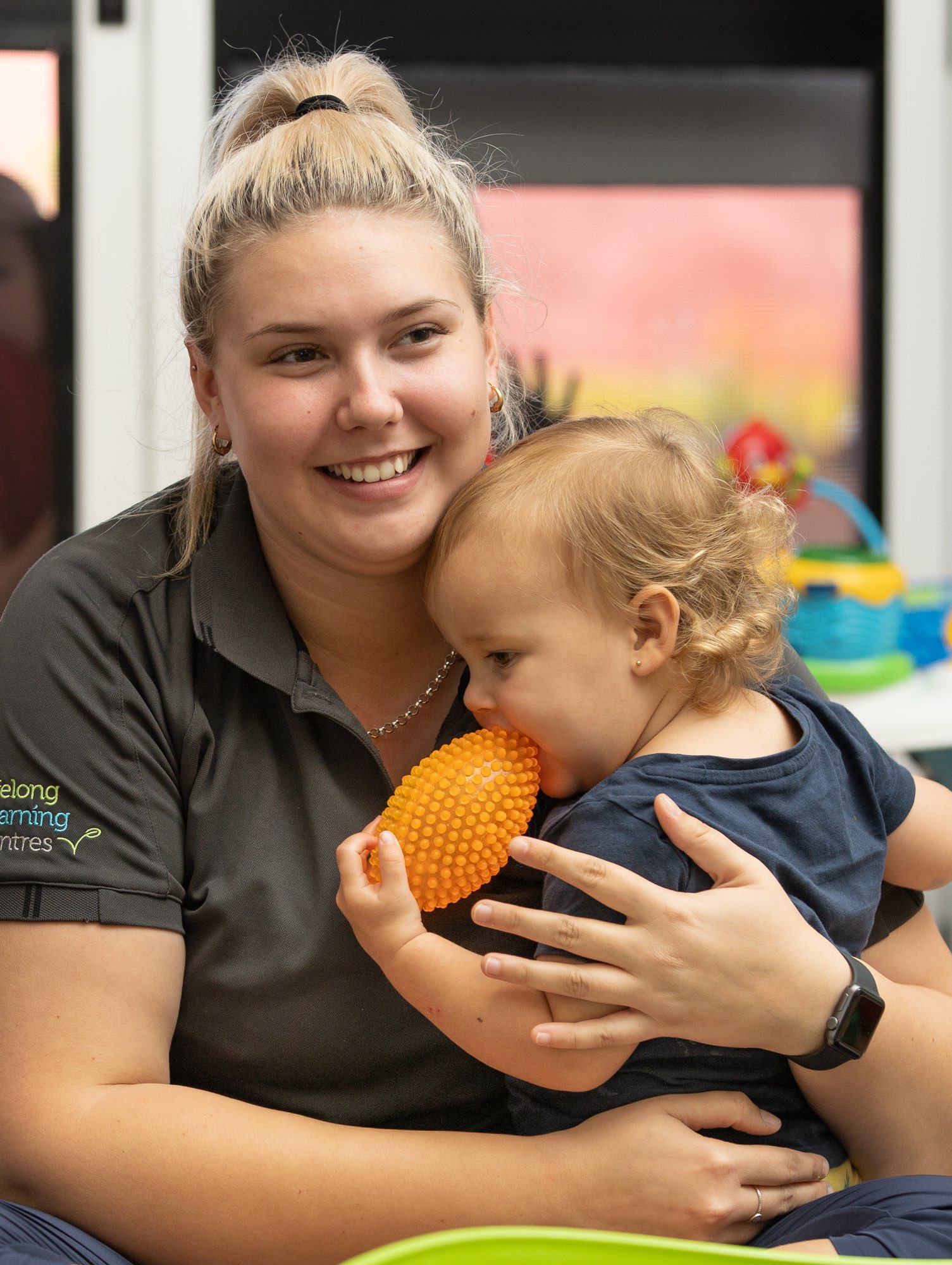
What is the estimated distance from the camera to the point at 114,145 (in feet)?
8.30

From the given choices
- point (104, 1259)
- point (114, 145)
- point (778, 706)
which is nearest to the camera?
point (104, 1259)

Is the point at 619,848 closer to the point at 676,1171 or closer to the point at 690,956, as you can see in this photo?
the point at 690,956

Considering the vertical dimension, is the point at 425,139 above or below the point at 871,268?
below

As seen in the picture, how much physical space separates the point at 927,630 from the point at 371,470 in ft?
4.71

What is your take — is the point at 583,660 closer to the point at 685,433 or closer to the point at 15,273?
the point at 685,433

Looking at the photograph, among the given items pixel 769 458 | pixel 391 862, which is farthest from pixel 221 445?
pixel 769 458

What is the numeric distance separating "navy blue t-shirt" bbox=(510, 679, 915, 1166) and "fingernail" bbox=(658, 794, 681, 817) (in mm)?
25

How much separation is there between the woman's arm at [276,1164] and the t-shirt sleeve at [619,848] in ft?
0.57

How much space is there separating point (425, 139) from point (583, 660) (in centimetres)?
57

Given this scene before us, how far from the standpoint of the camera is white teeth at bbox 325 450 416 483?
1104 millimetres

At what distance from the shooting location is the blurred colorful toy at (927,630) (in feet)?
7.27

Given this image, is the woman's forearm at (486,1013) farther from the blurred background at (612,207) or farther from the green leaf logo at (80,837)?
the blurred background at (612,207)

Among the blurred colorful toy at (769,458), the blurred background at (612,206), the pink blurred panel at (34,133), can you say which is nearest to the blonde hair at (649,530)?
the blurred colorful toy at (769,458)

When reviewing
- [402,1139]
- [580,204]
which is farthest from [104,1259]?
[580,204]
